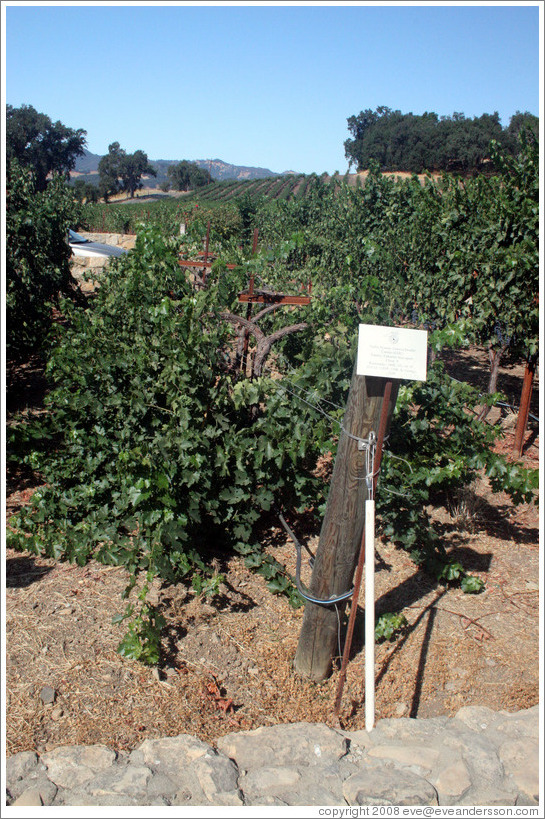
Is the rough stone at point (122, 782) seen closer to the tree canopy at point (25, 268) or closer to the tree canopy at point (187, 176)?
the tree canopy at point (25, 268)

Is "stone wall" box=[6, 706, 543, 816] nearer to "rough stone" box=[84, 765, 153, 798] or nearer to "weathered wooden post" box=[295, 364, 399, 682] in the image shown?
"rough stone" box=[84, 765, 153, 798]

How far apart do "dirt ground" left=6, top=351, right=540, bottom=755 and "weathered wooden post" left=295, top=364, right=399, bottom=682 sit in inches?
8.4

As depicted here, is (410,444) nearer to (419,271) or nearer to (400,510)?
(400,510)

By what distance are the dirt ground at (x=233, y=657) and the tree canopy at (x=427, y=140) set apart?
54.2 metres

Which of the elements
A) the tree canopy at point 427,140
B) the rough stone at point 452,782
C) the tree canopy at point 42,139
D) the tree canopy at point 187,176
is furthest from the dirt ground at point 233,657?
the tree canopy at point 187,176

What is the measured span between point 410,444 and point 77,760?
8.74ft

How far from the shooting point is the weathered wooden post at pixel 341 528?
2611mm

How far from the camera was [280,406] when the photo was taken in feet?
12.7

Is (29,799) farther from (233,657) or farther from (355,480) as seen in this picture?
(355,480)

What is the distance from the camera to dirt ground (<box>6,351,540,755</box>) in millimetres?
2717

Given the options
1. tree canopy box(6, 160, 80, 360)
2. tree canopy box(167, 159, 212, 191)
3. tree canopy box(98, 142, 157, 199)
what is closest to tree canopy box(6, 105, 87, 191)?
tree canopy box(98, 142, 157, 199)

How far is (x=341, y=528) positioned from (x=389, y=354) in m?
0.86

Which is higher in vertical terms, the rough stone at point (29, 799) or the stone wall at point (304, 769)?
the rough stone at point (29, 799)

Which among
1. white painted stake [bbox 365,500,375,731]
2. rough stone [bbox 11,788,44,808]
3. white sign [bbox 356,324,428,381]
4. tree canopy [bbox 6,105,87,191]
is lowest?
rough stone [bbox 11,788,44,808]
